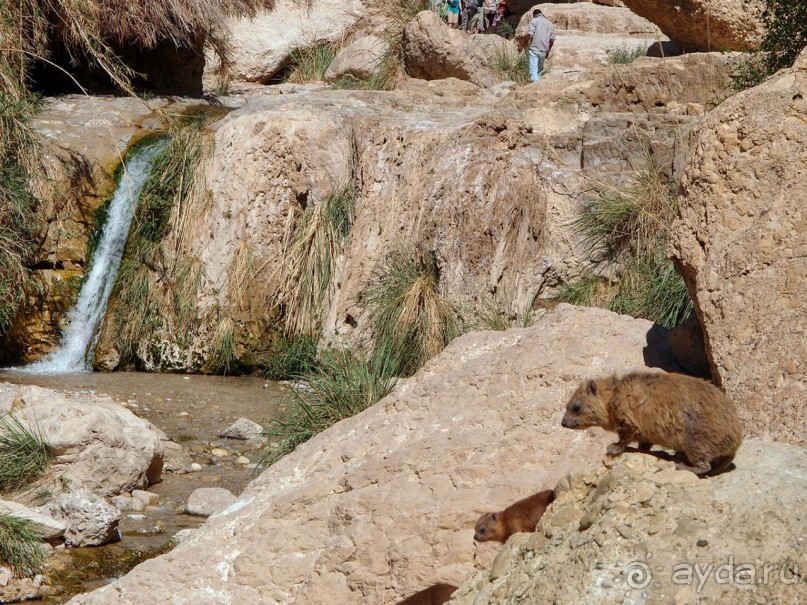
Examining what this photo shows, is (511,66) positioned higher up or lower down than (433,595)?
higher up

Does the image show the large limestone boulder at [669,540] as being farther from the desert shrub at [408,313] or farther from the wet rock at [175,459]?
the wet rock at [175,459]

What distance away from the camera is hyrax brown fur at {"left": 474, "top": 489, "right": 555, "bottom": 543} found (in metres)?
4.29

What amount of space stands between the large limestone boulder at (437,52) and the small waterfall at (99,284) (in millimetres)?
4834

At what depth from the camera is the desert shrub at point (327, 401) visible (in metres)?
8.06

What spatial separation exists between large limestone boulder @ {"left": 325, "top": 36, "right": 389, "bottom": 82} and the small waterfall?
511 centimetres

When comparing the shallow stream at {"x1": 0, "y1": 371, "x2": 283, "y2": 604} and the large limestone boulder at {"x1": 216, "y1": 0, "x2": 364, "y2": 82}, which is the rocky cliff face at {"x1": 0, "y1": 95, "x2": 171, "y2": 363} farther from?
the large limestone boulder at {"x1": 216, "y1": 0, "x2": 364, "y2": 82}

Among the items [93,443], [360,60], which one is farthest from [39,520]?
[360,60]

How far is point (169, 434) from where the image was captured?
9.77 metres

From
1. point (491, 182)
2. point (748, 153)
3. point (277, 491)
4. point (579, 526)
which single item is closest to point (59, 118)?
point (491, 182)

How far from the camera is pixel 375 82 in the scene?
16.8m

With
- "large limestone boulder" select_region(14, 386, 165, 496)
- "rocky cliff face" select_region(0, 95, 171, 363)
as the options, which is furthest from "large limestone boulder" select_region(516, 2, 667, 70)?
"large limestone boulder" select_region(14, 386, 165, 496)

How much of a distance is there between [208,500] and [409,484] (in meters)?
3.47

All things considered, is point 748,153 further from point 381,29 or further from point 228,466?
point 381,29

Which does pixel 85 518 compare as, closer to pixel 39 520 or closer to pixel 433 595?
pixel 39 520
